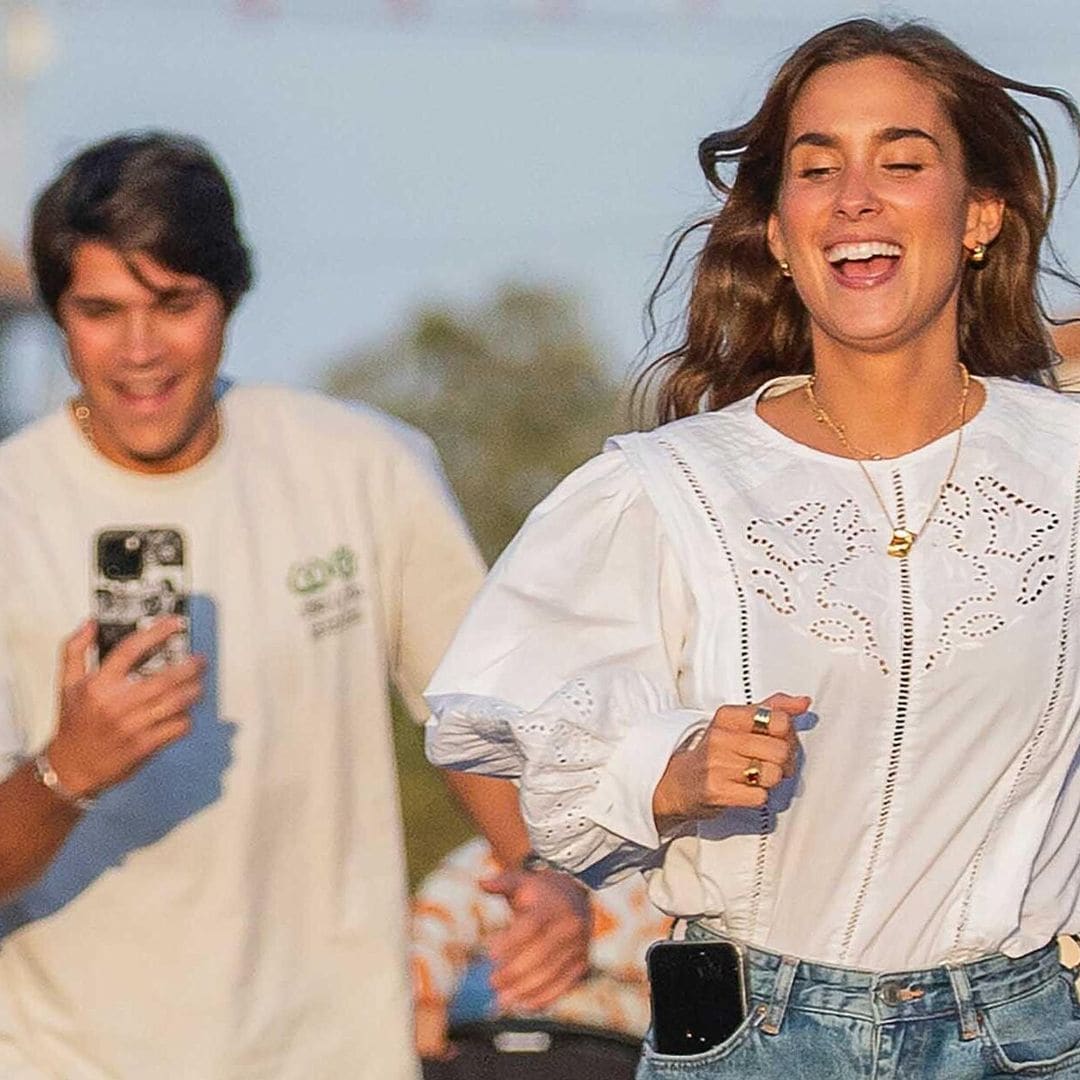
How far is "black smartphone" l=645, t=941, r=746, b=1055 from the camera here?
3736mm

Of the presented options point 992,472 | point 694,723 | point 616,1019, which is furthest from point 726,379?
point 616,1019

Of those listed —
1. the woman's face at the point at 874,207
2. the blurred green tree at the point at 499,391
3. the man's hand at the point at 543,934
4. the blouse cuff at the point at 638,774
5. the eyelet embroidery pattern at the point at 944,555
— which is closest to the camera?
the blouse cuff at the point at 638,774

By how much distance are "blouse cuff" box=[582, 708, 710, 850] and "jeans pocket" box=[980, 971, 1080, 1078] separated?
429 millimetres

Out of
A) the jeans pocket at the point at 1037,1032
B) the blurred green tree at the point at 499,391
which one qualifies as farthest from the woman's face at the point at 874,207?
the blurred green tree at the point at 499,391

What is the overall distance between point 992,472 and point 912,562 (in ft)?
0.57

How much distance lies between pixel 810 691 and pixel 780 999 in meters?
0.34

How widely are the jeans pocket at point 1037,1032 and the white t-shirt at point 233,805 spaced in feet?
4.04

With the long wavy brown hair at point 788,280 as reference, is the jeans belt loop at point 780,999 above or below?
below

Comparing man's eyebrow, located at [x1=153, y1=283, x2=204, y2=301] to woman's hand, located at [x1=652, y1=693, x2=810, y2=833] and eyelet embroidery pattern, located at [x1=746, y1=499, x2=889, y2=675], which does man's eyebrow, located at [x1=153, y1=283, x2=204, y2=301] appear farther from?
woman's hand, located at [x1=652, y1=693, x2=810, y2=833]

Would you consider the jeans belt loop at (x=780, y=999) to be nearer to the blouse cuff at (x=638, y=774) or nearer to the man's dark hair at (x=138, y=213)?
the blouse cuff at (x=638, y=774)

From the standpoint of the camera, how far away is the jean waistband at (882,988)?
3.68m

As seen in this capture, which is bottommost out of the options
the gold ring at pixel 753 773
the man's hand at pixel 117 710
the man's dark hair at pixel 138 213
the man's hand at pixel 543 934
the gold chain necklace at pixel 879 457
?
the man's hand at pixel 543 934

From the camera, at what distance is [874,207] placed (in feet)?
12.7

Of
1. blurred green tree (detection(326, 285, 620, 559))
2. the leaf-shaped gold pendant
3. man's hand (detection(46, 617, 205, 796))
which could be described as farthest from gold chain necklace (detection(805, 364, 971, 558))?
blurred green tree (detection(326, 285, 620, 559))
